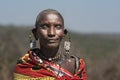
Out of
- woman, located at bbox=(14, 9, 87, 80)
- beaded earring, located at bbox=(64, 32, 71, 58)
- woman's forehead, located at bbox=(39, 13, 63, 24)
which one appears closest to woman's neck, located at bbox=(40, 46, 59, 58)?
woman, located at bbox=(14, 9, 87, 80)

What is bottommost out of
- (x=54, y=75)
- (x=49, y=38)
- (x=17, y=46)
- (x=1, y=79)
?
(x=17, y=46)

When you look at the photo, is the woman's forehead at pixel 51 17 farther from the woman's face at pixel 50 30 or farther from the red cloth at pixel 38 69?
the red cloth at pixel 38 69

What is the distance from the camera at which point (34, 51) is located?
552 centimetres

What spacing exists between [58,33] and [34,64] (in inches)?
14.9

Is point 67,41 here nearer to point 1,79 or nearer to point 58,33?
point 58,33

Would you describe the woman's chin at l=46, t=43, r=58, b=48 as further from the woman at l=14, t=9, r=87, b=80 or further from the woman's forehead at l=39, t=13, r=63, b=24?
the woman's forehead at l=39, t=13, r=63, b=24

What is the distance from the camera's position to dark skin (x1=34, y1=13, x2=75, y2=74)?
17.2ft

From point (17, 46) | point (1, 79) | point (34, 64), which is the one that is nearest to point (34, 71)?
point (34, 64)

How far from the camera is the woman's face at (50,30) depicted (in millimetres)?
5237

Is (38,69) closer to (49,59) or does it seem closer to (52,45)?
(49,59)

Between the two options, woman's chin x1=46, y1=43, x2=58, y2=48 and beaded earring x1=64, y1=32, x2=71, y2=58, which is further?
beaded earring x1=64, y1=32, x2=71, y2=58

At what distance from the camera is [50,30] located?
5.24m

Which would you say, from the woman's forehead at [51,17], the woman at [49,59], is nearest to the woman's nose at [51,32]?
the woman at [49,59]

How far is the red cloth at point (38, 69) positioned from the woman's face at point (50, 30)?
17 cm
